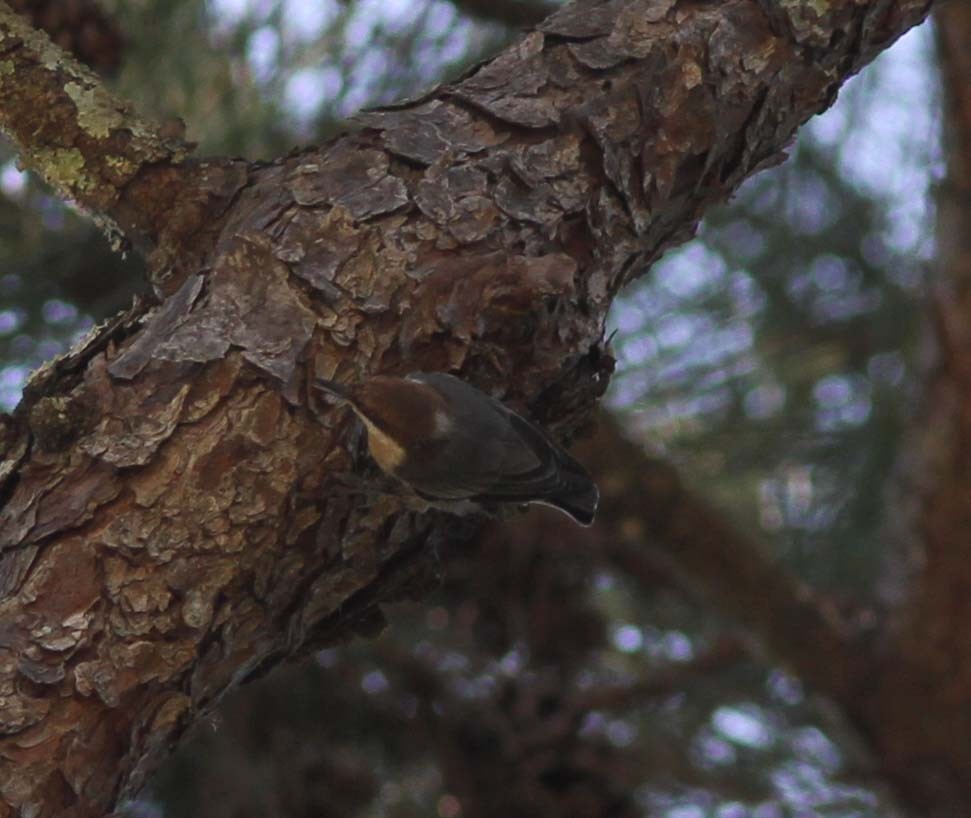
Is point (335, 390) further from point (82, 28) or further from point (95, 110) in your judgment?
point (82, 28)

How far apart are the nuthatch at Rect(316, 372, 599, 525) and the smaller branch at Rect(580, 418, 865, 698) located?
66 centimetres

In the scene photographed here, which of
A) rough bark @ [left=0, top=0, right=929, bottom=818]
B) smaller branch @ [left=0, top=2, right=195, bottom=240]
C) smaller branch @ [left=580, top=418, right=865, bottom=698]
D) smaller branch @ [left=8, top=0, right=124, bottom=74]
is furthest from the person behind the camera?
smaller branch @ [left=580, top=418, right=865, bottom=698]

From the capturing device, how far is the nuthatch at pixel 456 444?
1.07m

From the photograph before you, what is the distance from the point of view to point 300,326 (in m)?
1.08

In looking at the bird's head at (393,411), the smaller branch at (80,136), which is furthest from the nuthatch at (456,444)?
the smaller branch at (80,136)

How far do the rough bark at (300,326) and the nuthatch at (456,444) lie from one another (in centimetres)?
2

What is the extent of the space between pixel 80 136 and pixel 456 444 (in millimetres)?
366

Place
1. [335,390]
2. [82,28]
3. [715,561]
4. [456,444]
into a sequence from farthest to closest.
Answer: [715,561], [82,28], [456,444], [335,390]

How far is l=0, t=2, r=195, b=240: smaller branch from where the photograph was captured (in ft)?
3.66

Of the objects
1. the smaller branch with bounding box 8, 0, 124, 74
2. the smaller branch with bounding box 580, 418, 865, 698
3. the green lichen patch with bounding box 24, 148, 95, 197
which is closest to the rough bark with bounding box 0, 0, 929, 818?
the green lichen patch with bounding box 24, 148, 95, 197

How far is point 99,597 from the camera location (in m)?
1.00

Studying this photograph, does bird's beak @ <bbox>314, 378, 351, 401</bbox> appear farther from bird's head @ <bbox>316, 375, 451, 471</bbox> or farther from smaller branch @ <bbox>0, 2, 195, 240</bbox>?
smaller branch @ <bbox>0, 2, 195, 240</bbox>

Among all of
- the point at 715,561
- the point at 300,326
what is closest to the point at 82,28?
the point at 300,326

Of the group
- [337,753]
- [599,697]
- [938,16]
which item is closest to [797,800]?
[599,697]
